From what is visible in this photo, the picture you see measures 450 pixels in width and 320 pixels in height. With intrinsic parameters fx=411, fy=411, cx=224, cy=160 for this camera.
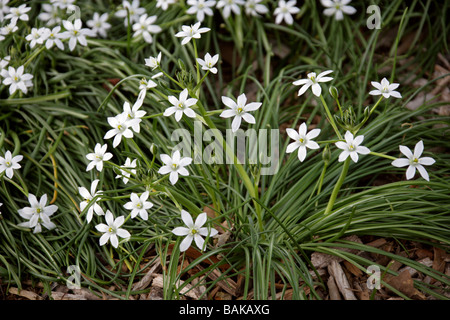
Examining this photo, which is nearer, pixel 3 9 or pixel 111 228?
pixel 111 228

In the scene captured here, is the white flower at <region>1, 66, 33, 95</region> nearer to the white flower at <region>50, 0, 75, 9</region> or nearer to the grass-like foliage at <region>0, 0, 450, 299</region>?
the grass-like foliage at <region>0, 0, 450, 299</region>

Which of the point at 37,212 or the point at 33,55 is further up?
the point at 33,55

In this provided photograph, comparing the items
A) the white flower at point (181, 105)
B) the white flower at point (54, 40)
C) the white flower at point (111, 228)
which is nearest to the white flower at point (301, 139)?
the white flower at point (181, 105)

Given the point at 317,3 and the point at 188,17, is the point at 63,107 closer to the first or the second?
the point at 188,17

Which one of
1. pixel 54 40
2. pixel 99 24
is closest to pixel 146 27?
pixel 99 24

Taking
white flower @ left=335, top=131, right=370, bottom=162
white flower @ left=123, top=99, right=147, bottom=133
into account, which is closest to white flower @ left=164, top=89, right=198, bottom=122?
white flower @ left=123, top=99, right=147, bottom=133

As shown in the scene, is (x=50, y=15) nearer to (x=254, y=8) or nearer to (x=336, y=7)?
(x=254, y=8)

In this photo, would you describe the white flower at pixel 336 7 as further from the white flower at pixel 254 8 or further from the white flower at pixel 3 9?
the white flower at pixel 3 9
